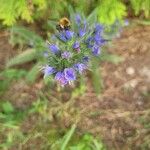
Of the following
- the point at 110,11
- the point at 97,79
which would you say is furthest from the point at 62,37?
the point at 97,79

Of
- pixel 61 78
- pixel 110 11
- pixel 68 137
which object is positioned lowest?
pixel 68 137

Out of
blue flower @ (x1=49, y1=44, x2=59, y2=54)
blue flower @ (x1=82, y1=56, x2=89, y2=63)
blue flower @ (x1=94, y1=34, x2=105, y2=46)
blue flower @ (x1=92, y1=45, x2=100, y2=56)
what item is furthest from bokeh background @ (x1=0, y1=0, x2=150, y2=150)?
blue flower @ (x1=49, y1=44, x2=59, y2=54)

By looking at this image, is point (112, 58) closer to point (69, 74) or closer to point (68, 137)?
point (68, 137)

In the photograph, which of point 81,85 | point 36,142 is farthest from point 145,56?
point 36,142

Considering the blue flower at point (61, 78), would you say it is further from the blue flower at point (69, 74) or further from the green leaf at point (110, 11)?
the green leaf at point (110, 11)

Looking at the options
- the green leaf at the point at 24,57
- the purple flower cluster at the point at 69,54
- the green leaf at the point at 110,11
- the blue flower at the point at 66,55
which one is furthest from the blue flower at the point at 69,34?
the green leaf at the point at 24,57
